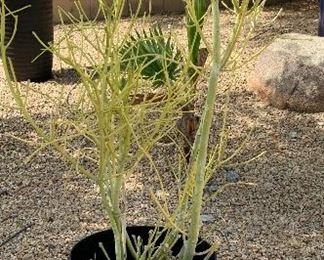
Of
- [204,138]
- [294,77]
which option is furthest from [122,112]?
[294,77]

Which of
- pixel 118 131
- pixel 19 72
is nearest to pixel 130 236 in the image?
pixel 118 131

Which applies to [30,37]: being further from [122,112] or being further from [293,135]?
[122,112]

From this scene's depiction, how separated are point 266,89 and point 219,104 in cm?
33

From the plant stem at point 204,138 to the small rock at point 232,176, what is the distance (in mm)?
1616

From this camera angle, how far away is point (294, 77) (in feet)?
17.3

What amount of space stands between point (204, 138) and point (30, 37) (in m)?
3.39

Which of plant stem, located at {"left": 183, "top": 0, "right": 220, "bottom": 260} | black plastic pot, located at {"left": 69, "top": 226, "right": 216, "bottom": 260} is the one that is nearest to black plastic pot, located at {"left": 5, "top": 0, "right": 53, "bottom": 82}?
black plastic pot, located at {"left": 69, "top": 226, "right": 216, "bottom": 260}

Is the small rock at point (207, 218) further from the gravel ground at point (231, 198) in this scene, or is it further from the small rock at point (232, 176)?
the small rock at point (232, 176)

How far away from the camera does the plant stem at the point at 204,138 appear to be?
234 cm

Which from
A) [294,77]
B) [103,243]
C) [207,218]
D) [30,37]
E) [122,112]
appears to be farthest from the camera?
[30,37]

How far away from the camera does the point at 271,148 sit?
464 centimetres

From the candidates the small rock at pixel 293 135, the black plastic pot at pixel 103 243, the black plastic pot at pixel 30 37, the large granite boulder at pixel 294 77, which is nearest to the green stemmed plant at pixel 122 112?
the black plastic pot at pixel 103 243

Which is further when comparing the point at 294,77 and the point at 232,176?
the point at 294,77

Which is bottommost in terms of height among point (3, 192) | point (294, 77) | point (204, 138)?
point (3, 192)
